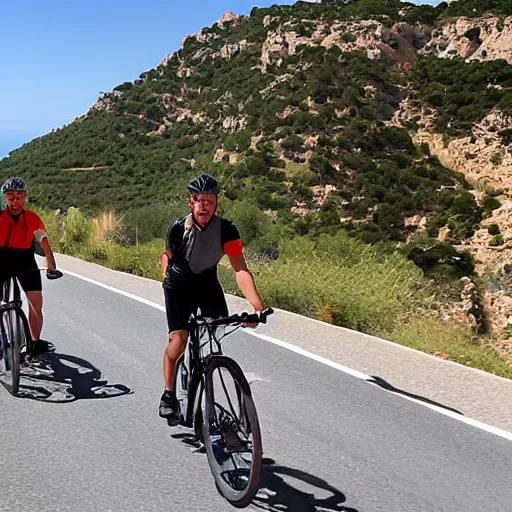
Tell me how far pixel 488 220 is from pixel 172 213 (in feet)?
67.4

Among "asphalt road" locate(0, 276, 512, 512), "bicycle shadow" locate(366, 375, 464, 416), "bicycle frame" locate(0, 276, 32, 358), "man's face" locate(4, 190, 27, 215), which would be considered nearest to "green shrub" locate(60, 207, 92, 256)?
"asphalt road" locate(0, 276, 512, 512)

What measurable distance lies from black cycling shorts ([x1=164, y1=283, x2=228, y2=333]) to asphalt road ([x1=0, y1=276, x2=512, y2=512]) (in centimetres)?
91

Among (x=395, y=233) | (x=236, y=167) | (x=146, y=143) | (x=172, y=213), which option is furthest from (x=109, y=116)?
(x=172, y=213)

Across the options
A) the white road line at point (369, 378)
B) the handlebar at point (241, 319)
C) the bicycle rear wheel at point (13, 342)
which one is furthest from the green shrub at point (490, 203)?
the handlebar at point (241, 319)

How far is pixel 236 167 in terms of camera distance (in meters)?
49.8

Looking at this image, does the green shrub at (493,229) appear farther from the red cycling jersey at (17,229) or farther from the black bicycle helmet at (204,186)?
the black bicycle helmet at (204,186)

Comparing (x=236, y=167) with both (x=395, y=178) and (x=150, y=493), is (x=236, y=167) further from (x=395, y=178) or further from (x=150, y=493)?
(x=150, y=493)

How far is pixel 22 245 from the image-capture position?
684 centimetres

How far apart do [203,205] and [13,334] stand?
8.42 feet

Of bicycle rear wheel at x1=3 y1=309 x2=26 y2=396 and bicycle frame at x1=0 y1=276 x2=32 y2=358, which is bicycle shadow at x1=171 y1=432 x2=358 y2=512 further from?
bicycle frame at x1=0 y1=276 x2=32 y2=358

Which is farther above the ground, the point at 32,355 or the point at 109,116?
the point at 109,116

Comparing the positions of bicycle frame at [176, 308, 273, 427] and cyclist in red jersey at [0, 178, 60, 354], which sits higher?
cyclist in red jersey at [0, 178, 60, 354]

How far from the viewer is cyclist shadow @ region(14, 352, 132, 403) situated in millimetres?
6527

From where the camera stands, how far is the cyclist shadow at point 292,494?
430cm
